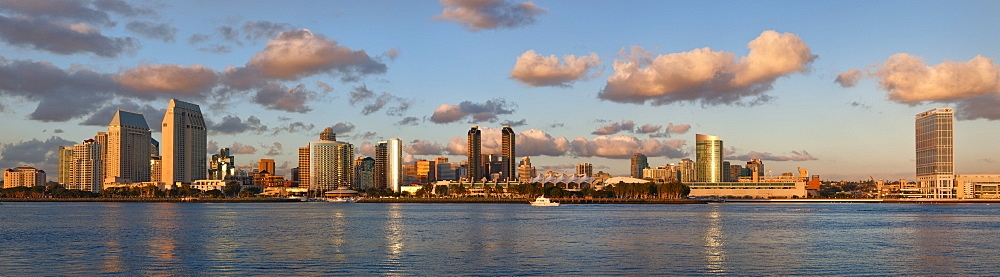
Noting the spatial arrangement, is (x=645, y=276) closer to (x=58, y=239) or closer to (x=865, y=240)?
(x=865, y=240)

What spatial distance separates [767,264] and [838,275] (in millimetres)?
6351

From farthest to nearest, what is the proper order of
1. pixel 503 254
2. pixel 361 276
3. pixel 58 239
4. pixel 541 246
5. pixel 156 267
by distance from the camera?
pixel 58 239 < pixel 541 246 < pixel 503 254 < pixel 156 267 < pixel 361 276

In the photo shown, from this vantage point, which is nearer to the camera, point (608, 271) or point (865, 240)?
point (608, 271)

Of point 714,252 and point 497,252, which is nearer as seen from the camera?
point 714,252

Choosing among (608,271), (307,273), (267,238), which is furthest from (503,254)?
(267,238)

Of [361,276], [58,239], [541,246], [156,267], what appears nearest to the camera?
[361,276]

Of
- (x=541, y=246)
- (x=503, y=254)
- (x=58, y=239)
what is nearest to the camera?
(x=503, y=254)

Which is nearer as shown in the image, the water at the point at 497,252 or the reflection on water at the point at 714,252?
the water at the point at 497,252

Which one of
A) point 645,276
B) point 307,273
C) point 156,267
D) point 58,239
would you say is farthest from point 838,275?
point 58,239

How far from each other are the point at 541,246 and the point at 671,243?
1183 centimetres

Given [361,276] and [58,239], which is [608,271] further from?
[58,239]

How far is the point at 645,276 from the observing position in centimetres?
4959

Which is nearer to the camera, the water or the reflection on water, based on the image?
the water

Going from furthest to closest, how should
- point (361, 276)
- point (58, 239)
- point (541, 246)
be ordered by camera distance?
1. point (58, 239)
2. point (541, 246)
3. point (361, 276)
